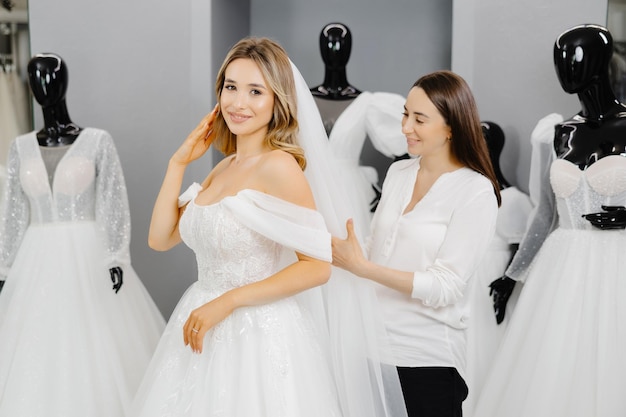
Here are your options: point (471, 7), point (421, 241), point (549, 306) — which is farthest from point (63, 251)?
point (471, 7)

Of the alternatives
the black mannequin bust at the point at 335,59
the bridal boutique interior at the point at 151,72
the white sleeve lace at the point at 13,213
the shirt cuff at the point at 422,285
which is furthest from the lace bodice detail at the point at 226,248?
the bridal boutique interior at the point at 151,72

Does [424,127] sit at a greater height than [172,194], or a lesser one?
greater

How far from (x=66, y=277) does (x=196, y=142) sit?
160cm

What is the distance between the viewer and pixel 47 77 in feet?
12.1

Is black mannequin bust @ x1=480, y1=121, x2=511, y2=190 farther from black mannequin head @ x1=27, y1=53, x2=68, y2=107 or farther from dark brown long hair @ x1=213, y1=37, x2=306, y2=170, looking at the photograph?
black mannequin head @ x1=27, y1=53, x2=68, y2=107

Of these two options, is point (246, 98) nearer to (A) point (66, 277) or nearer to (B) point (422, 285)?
(B) point (422, 285)

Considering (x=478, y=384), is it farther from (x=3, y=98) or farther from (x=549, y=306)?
(x=3, y=98)

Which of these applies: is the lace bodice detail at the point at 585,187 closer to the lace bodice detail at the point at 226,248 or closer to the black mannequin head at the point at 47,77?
the lace bodice detail at the point at 226,248

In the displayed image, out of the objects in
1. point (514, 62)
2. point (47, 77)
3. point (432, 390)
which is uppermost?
point (514, 62)

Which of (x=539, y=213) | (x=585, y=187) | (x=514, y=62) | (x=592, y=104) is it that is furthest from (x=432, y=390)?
(x=514, y=62)

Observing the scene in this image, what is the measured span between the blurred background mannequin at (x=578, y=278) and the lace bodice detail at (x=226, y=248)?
1.53 metres

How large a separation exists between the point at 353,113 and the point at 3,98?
2.30m

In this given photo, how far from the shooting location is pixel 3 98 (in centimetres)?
456

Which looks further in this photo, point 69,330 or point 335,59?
point 335,59
